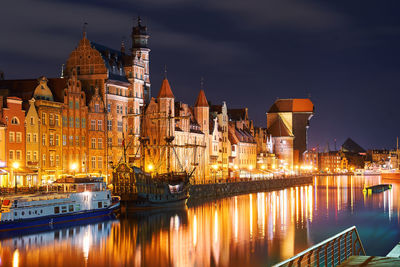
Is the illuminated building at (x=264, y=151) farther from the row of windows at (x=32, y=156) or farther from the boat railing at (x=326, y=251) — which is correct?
the boat railing at (x=326, y=251)

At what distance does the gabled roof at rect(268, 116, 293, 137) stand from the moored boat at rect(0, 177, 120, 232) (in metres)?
115

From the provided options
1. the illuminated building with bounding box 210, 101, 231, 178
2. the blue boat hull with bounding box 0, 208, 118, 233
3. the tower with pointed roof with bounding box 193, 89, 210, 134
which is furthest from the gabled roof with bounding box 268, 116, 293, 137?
the blue boat hull with bounding box 0, 208, 118, 233

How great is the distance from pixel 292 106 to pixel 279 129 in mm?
13003

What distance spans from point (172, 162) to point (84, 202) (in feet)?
123

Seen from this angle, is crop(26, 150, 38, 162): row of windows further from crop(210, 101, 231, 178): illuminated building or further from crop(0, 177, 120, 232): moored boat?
crop(210, 101, 231, 178): illuminated building

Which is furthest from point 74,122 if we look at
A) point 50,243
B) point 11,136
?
point 50,243

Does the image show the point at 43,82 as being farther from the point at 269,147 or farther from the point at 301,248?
the point at 269,147

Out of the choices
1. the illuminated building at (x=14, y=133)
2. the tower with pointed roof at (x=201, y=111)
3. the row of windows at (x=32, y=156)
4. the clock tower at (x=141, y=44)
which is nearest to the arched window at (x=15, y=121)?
the illuminated building at (x=14, y=133)

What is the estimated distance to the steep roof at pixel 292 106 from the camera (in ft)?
642

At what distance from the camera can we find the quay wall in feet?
336

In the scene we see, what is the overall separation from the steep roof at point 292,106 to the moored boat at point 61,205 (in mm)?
125981

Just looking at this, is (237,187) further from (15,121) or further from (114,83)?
(15,121)

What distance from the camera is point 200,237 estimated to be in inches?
2290

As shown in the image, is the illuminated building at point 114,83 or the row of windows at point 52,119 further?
the illuminated building at point 114,83
